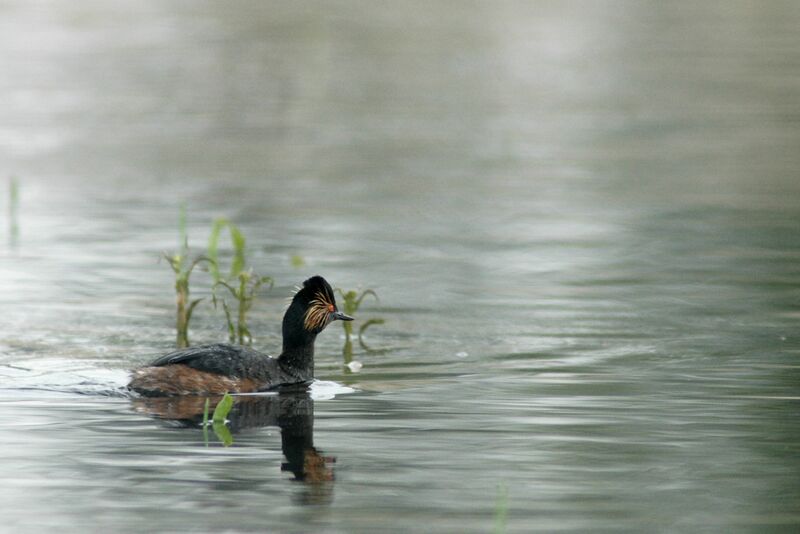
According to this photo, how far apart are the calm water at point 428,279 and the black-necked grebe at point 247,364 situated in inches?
10.5

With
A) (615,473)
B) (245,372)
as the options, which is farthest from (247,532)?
(245,372)

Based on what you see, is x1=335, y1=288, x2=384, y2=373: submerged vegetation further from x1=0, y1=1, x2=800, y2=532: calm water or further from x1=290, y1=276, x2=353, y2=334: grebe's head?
x1=290, y1=276, x2=353, y2=334: grebe's head

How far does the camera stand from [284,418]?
10.8m

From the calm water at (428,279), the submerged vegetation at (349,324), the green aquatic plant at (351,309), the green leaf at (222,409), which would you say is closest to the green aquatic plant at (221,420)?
the green leaf at (222,409)

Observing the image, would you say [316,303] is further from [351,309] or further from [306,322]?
[351,309]

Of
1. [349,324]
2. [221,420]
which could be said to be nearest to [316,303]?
[349,324]

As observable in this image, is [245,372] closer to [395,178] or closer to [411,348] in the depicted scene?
[411,348]

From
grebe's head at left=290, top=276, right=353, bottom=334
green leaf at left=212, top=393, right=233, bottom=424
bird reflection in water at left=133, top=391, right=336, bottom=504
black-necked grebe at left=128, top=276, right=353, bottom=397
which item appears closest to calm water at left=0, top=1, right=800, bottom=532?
bird reflection in water at left=133, top=391, right=336, bottom=504

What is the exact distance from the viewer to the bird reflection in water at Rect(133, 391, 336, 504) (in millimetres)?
9031

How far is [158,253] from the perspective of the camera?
17.6m

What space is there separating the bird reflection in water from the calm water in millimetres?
39

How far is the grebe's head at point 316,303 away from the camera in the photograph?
40.0 feet

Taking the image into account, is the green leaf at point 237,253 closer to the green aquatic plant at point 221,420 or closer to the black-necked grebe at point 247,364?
the black-necked grebe at point 247,364

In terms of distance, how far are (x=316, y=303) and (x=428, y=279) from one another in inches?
167
